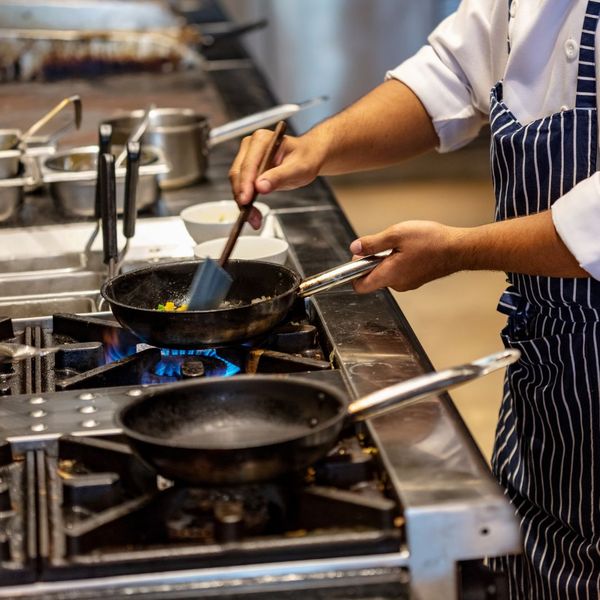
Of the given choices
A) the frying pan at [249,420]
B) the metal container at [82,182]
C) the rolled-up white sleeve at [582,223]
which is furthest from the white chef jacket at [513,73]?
the metal container at [82,182]

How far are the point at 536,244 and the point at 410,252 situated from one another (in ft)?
0.62

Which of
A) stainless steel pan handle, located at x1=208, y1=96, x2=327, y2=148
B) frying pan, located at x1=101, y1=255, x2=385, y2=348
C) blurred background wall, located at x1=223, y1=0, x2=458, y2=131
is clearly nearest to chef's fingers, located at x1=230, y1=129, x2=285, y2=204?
frying pan, located at x1=101, y1=255, x2=385, y2=348

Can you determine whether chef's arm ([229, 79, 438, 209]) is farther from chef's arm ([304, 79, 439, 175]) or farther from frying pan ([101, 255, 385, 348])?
frying pan ([101, 255, 385, 348])

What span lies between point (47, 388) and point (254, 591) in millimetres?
586

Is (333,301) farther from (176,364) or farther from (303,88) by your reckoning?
(303,88)

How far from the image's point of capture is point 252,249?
79.7 inches

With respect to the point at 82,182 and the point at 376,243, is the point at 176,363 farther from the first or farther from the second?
the point at 82,182

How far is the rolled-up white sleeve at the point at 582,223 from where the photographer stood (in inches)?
62.1

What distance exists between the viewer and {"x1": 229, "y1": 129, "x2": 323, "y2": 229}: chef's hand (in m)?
1.84

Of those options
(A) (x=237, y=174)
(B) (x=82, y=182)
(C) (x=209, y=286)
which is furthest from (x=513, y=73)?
(B) (x=82, y=182)

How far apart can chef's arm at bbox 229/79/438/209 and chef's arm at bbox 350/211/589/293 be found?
0.35 meters

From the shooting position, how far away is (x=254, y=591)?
109 centimetres

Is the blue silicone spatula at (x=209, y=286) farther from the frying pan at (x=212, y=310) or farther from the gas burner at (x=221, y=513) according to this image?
the gas burner at (x=221, y=513)

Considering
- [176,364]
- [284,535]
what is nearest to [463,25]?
[176,364]
